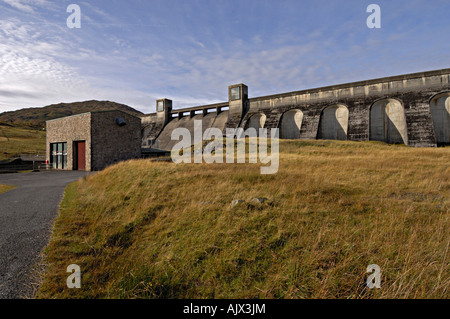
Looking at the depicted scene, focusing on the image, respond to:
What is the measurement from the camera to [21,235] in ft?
16.6

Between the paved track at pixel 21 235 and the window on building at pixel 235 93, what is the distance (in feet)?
128

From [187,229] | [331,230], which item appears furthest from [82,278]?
[331,230]

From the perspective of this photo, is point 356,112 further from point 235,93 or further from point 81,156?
point 81,156

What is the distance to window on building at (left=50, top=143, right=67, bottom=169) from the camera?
2366cm

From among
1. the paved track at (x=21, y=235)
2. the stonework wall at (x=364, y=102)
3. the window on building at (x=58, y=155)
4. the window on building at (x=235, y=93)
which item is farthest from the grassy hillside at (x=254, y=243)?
the window on building at (x=235, y=93)

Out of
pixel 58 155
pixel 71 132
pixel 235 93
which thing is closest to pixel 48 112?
pixel 235 93

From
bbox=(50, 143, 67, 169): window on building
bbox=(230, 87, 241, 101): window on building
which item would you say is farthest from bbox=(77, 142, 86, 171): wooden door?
bbox=(230, 87, 241, 101): window on building

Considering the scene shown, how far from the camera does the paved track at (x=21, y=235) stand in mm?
3289

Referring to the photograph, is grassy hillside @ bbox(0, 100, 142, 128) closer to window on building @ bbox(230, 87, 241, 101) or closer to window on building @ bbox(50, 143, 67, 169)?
window on building @ bbox(230, 87, 241, 101)

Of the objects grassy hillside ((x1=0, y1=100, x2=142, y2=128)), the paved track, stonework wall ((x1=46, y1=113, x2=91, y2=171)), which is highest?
grassy hillside ((x1=0, y1=100, x2=142, y2=128))

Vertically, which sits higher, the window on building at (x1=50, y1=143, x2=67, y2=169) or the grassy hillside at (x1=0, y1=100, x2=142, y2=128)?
the grassy hillside at (x1=0, y1=100, x2=142, y2=128)

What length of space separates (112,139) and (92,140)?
2.01 m

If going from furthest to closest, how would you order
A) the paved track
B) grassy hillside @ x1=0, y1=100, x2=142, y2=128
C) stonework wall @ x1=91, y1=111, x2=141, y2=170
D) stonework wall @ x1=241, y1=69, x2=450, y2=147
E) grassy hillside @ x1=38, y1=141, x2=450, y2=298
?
1. grassy hillside @ x1=0, y1=100, x2=142, y2=128
2. stonework wall @ x1=241, y1=69, x2=450, y2=147
3. stonework wall @ x1=91, y1=111, x2=141, y2=170
4. the paved track
5. grassy hillside @ x1=38, y1=141, x2=450, y2=298

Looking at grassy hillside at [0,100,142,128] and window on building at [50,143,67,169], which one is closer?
window on building at [50,143,67,169]
